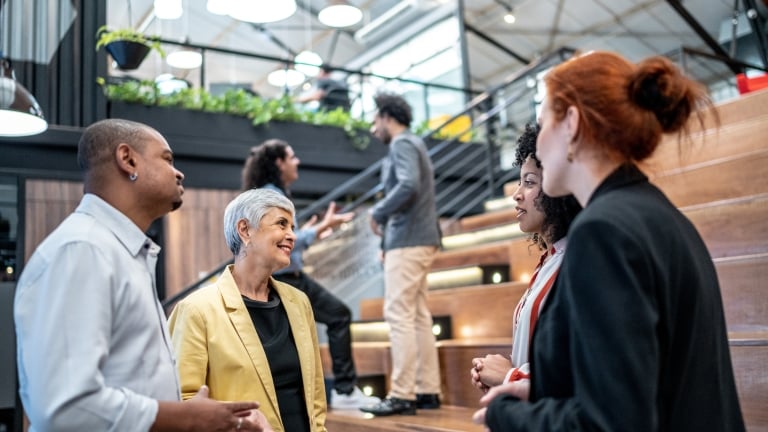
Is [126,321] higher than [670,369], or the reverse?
[126,321]

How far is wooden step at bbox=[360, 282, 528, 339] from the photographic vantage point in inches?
175

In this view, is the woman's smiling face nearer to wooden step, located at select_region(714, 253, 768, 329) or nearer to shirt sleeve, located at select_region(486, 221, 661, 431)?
shirt sleeve, located at select_region(486, 221, 661, 431)

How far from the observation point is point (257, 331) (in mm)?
2389

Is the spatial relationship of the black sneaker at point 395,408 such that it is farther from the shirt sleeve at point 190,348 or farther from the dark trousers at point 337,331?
the shirt sleeve at point 190,348

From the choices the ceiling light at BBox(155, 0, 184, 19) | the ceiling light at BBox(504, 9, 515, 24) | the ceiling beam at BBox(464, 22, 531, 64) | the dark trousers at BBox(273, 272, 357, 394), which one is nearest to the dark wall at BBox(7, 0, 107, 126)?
the ceiling light at BBox(155, 0, 184, 19)

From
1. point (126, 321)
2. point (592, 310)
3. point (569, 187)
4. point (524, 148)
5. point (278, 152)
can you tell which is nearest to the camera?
point (592, 310)

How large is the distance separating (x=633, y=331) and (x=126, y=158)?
1.10 metres

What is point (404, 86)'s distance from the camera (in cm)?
1127

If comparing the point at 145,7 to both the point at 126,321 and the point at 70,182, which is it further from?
the point at 126,321

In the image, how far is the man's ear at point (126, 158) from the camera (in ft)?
5.24

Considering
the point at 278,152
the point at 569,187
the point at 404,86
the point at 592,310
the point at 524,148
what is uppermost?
the point at 404,86

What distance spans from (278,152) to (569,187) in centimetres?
300

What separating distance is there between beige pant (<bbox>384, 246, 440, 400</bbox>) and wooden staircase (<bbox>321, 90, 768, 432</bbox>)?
16 centimetres

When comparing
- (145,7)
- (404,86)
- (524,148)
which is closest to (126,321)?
(524,148)
